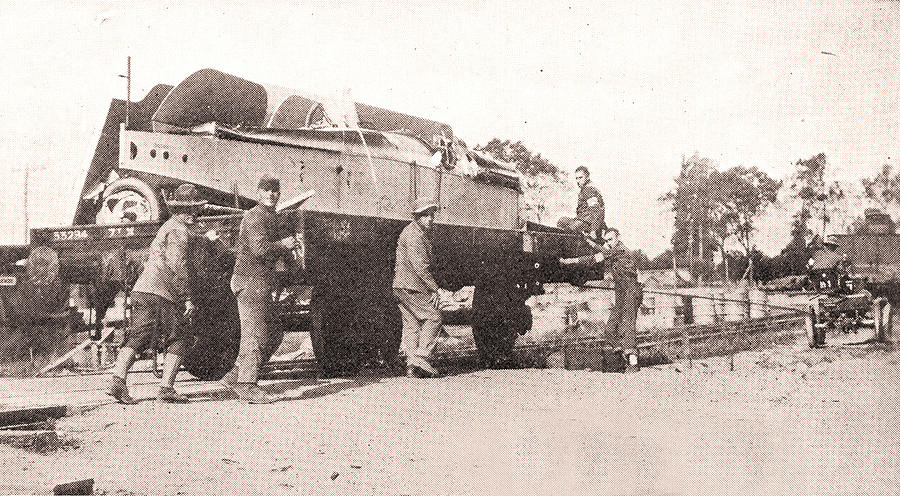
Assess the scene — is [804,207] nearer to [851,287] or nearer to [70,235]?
[851,287]

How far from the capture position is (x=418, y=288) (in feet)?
23.8

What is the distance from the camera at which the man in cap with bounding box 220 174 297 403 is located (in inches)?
240

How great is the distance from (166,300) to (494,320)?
13.1 ft

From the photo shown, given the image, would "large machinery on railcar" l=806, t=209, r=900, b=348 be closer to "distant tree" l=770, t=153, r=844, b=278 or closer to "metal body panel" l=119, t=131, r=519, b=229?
"distant tree" l=770, t=153, r=844, b=278

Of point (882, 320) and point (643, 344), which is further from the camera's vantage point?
point (643, 344)

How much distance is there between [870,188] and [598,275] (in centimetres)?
365

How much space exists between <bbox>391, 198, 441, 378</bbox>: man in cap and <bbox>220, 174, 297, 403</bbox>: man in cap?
123 cm

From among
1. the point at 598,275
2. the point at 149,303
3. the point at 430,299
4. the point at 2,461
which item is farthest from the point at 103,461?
the point at 598,275

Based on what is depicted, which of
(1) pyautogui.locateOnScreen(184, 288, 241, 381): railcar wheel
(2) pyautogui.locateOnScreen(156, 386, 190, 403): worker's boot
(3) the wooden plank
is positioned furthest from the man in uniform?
(3) the wooden plank

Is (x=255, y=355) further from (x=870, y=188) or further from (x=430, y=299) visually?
(x=870, y=188)

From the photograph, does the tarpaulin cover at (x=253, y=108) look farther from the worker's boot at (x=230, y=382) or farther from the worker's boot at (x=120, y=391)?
the worker's boot at (x=120, y=391)

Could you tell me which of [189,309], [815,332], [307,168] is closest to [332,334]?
[307,168]

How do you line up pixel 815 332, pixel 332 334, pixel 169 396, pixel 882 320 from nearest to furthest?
pixel 169 396
pixel 332 334
pixel 882 320
pixel 815 332

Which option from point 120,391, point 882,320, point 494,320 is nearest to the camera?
point 120,391
